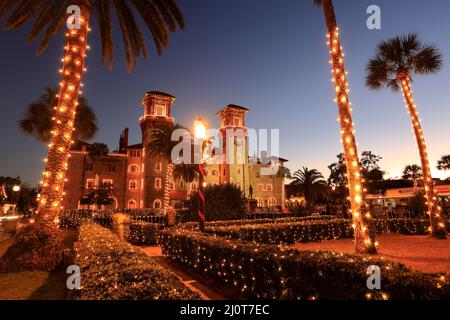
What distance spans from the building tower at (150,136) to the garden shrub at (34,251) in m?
36.6

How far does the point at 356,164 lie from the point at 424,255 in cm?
438

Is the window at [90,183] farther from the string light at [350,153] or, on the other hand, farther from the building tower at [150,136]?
the string light at [350,153]

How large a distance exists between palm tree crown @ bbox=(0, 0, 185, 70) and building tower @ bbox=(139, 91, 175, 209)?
3197 cm

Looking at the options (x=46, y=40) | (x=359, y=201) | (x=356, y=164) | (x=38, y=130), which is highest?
(x=46, y=40)

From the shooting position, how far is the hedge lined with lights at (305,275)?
127 inches

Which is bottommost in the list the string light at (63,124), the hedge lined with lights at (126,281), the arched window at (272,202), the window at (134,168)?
the hedge lined with lights at (126,281)

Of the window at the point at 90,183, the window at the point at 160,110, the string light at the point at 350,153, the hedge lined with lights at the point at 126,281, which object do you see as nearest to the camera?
the hedge lined with lights at the point at 126,281

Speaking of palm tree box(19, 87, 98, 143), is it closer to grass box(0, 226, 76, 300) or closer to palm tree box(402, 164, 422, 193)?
grass box(0, 226, 76, 300)

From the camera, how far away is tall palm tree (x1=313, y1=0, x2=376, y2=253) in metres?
9.42

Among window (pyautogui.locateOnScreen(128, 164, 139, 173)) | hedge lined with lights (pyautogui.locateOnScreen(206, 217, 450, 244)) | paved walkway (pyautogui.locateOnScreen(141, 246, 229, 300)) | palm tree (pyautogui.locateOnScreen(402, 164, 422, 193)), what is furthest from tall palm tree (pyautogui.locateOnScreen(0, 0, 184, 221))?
palm tree (pyautogui.locateOnScreen(402, 164, 422, 193))

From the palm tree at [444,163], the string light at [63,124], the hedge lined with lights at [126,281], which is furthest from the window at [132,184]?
the palm tree at [444,163]
